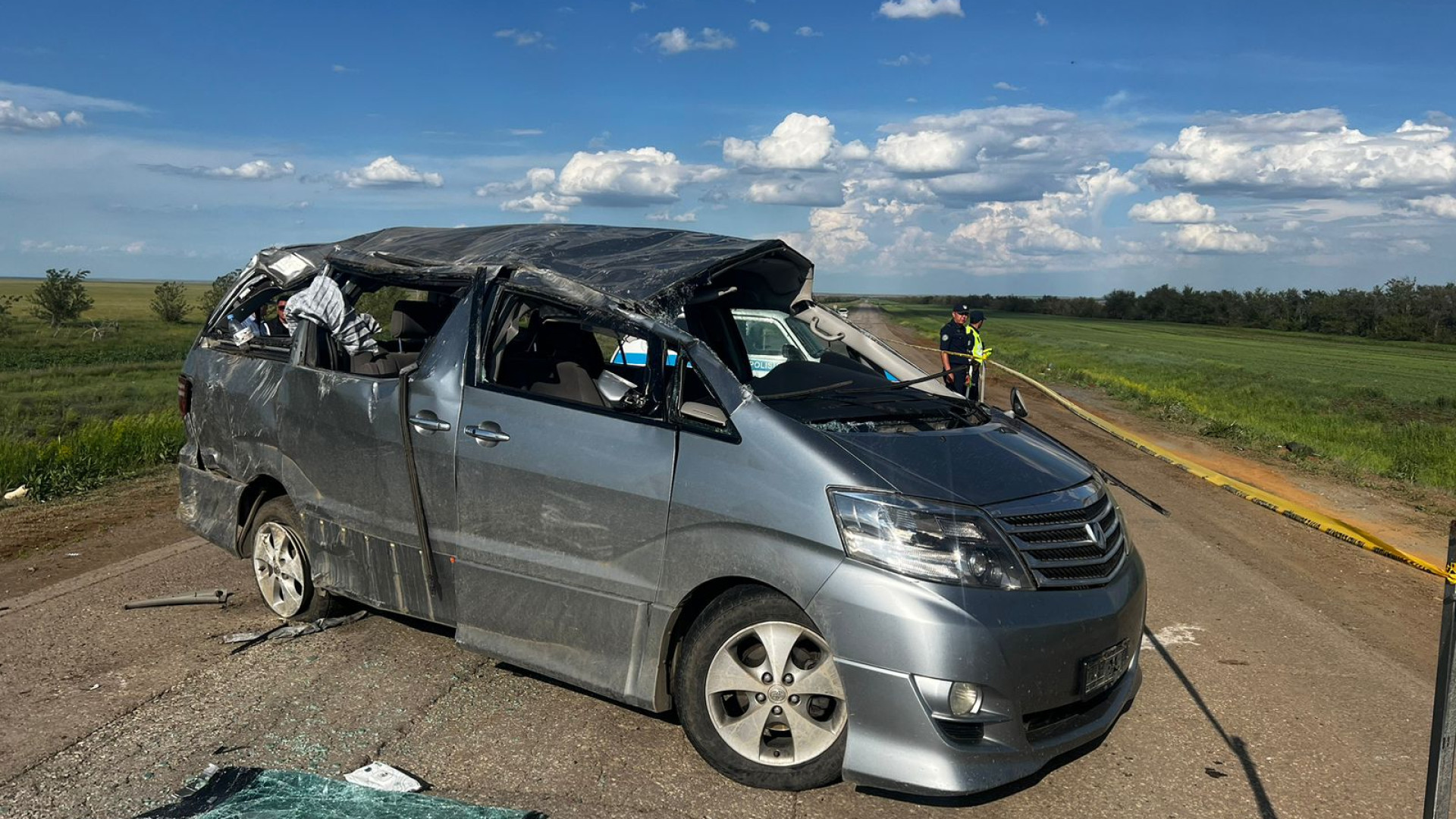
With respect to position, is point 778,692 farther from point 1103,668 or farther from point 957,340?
point 957,340

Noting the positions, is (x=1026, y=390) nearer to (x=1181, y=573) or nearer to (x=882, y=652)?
(x=1181, y=573)

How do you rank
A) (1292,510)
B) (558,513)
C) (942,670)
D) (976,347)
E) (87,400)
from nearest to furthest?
(942,670) < (558,513) < (1292,510) < (976,347) < (87,400)

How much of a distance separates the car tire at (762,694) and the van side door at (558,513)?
0.25 meters

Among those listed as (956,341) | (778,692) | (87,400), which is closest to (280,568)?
(778,692)

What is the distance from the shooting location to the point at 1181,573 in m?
7.74

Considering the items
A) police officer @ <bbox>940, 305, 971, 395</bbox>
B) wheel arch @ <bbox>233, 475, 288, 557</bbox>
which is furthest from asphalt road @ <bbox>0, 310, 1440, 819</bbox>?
police officer @ <bbox>940, 305, 971, 395</bbox>

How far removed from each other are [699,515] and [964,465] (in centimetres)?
100

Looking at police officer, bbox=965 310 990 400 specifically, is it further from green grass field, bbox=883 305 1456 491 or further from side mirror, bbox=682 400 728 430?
side mirror, bbox=682 400 728 430

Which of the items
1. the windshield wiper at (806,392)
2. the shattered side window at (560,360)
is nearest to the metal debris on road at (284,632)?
the shattered side window at (560,360)

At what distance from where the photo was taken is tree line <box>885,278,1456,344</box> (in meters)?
88.9

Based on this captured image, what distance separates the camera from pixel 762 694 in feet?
12.8

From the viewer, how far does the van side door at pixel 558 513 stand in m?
4.17

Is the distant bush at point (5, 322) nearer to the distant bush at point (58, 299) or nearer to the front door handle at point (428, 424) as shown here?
the distant bush at point (58, 299)

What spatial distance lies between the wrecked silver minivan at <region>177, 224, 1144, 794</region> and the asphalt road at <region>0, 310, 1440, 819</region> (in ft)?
0.97
